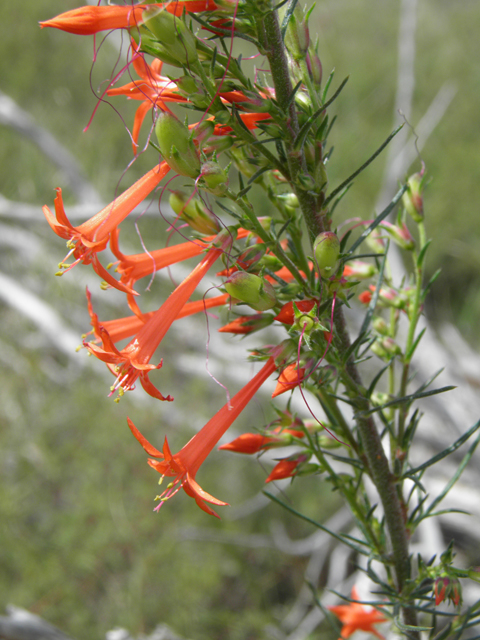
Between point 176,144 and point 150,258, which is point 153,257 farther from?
point 176,144

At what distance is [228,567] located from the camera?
2.96 metres

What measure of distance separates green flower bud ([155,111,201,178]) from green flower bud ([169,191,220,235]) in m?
0.14

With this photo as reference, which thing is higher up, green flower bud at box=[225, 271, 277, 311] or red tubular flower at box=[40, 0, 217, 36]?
red tubular flower at box=[40, 0, 217, 36]

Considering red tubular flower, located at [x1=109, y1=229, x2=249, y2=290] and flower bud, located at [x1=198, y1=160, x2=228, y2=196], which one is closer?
flower bud, located at [x1=198, y1=160, x2=228, y2=196]

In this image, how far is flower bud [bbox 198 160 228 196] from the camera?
58 centimetres

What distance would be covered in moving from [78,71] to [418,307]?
7.59 m

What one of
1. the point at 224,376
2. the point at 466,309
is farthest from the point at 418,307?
the point at 466,309

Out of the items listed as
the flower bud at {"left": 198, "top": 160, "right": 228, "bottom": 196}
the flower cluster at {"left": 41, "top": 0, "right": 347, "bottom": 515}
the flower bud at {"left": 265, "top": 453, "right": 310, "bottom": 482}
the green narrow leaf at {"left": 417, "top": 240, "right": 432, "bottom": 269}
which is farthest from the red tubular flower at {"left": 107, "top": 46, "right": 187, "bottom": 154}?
the flower bud at {"left": 265, "top": 453, "right": 310, "bottom": 482}

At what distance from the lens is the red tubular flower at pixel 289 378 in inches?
25.6

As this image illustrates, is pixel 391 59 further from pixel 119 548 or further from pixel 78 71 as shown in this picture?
pixel 119 548

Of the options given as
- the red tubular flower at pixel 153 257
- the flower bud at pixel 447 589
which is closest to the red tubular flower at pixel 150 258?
the red tubular flower at pixel 153 257

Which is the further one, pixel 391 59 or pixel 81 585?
pixel 391 59

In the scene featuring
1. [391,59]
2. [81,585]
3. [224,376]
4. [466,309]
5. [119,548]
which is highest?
[391,59]

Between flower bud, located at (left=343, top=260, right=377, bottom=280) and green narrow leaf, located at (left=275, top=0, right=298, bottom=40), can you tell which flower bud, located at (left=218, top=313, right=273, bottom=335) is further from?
green narrow leaf, located at (left=275, top=0, right=298, bottom=40)
